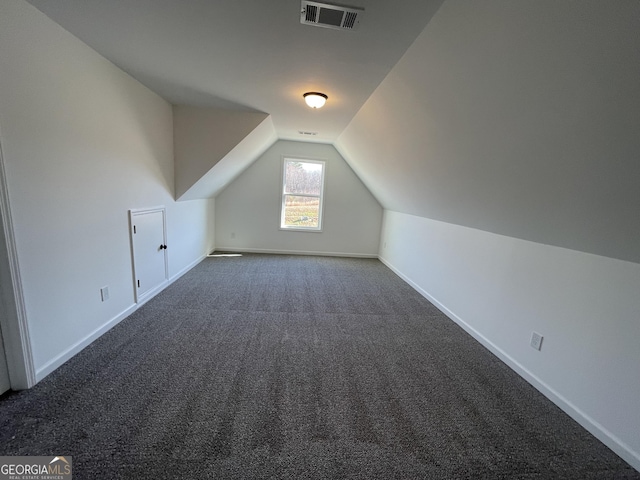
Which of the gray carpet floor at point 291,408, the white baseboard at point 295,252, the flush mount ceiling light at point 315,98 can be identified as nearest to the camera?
the gray carpet floor at point 291,408

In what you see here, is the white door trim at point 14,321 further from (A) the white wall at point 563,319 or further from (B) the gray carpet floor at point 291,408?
(A) the white wall at point 563,319

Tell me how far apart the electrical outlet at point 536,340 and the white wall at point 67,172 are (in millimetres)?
3442

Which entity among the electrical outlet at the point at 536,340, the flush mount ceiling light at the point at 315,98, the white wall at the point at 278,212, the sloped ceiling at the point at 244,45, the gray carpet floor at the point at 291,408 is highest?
the sloped ceiling at the point at 244,45

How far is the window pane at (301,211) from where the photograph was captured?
5.44 metres

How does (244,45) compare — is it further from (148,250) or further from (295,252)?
(295,252)

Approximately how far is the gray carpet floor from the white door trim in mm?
117

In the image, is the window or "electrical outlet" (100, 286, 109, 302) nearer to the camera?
"electrical outlet" (100, 286, 109, 302)

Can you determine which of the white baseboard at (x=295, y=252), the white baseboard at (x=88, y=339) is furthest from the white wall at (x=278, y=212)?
the white baseboard at (x=88, y=339)

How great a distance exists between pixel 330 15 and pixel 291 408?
226cm

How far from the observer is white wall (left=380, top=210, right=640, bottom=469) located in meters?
1.44

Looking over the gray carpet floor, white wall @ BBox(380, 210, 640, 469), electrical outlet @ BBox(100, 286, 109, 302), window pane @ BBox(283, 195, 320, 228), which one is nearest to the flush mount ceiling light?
white wall @ BBox(380, 210, 640, 469)

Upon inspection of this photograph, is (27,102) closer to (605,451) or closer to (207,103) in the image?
(207,103)

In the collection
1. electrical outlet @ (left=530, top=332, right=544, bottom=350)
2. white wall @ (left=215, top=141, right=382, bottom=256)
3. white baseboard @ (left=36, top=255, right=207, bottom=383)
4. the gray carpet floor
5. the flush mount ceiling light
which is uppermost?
the flush mount ceiling light

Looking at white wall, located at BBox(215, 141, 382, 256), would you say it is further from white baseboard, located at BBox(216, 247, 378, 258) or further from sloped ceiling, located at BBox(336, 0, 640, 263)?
sloped ceiling, located at BBox(336, 0, 640, 263)
